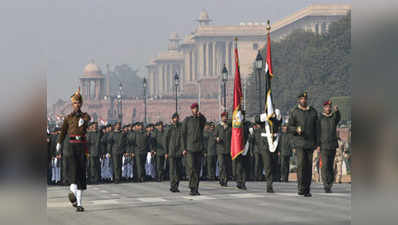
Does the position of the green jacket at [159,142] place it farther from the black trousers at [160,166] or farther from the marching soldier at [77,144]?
the marching soldier at [77,144]

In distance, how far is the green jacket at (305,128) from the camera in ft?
60.2

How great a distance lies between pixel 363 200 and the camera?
5078 millimetres

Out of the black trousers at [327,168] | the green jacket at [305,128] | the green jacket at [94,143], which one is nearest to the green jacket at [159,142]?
the green jacket at [94,143]

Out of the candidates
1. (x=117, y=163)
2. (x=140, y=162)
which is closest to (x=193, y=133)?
(x=117, y=163)

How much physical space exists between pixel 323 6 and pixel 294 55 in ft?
187

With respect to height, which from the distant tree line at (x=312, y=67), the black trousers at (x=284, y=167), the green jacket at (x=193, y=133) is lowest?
the black trousers at (x=284, y=167)

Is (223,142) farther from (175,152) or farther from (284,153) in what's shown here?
(284,153)

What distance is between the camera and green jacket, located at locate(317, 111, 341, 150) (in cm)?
2017

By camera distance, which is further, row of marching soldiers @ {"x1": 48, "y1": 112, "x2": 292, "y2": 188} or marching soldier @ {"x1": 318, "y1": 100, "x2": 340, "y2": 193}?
row of marching soldiers @ {"x1": 48, "y1": 112, "x2": 292, "y2": 188}

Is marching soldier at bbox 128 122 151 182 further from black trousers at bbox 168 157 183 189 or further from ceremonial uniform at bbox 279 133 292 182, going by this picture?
black trousers at bbox 168 157 183 189

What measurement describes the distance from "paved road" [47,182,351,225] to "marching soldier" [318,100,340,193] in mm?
1192

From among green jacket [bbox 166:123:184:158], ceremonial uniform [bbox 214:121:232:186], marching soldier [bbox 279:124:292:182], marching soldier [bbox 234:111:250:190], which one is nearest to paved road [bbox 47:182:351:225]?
marching soldier [bbox 234:111:250:190]

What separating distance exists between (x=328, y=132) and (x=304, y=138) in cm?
203

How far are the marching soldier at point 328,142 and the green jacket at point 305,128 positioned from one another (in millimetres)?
1039
